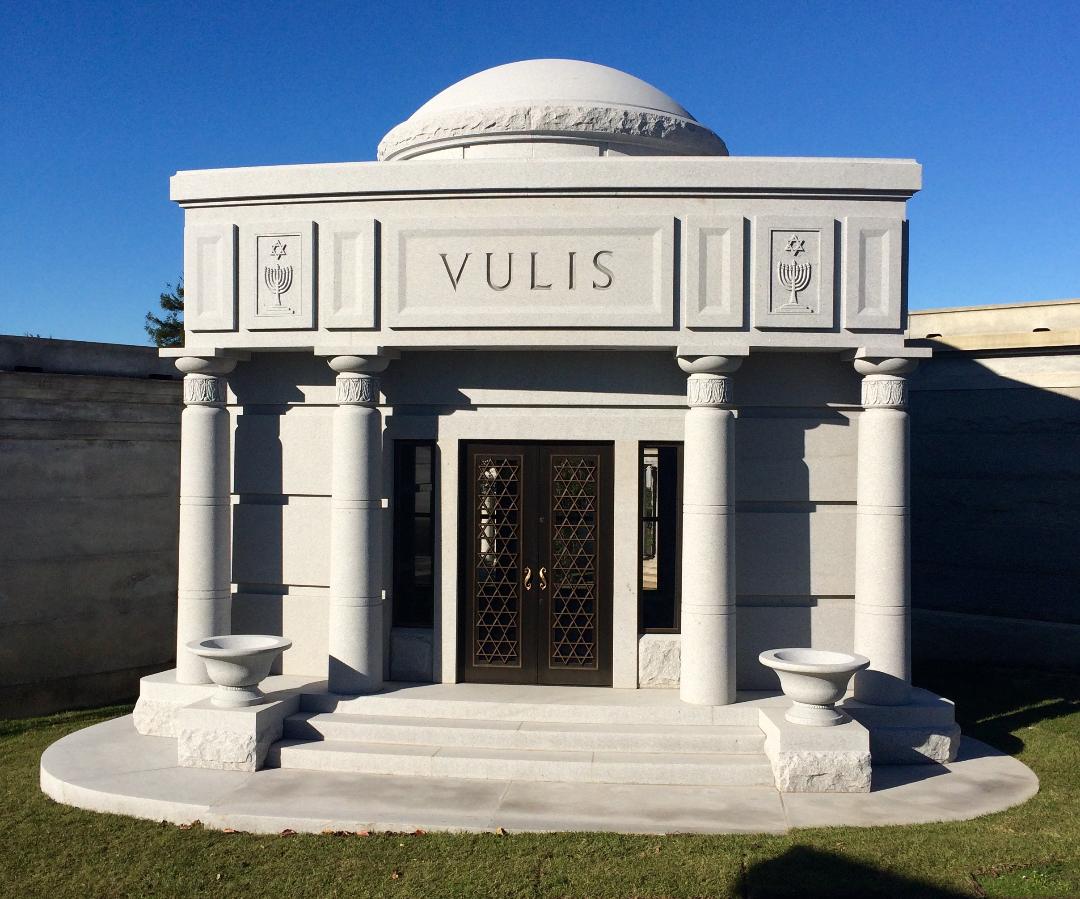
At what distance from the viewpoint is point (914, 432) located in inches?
639

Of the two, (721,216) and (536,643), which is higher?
(721,216)

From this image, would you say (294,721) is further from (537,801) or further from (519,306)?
(519,306)

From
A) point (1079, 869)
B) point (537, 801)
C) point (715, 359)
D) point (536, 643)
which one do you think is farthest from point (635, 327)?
point (1079, 869)

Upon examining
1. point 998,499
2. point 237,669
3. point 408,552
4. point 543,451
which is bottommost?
point 237,669

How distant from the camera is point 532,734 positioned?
32.0 feet

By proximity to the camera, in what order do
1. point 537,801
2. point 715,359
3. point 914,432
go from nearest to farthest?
1. point 537,801
2. point 715,359
3. point 914,432

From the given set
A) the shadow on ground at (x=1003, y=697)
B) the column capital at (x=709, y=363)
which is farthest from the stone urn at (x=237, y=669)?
the shadow on ground at (x=1003, y=697)

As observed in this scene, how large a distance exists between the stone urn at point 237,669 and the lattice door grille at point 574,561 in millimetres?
3029

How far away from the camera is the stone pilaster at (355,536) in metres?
10.6

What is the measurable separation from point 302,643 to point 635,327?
5352 millimetres

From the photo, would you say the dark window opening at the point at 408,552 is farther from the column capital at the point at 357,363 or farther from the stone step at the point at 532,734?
the stone step at the point at 532,734

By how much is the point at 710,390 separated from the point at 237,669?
5.67 m

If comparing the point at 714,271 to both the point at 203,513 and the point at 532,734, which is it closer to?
the point at 532,734

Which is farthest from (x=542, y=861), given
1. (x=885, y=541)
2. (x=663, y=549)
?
(x=885, y=541)
